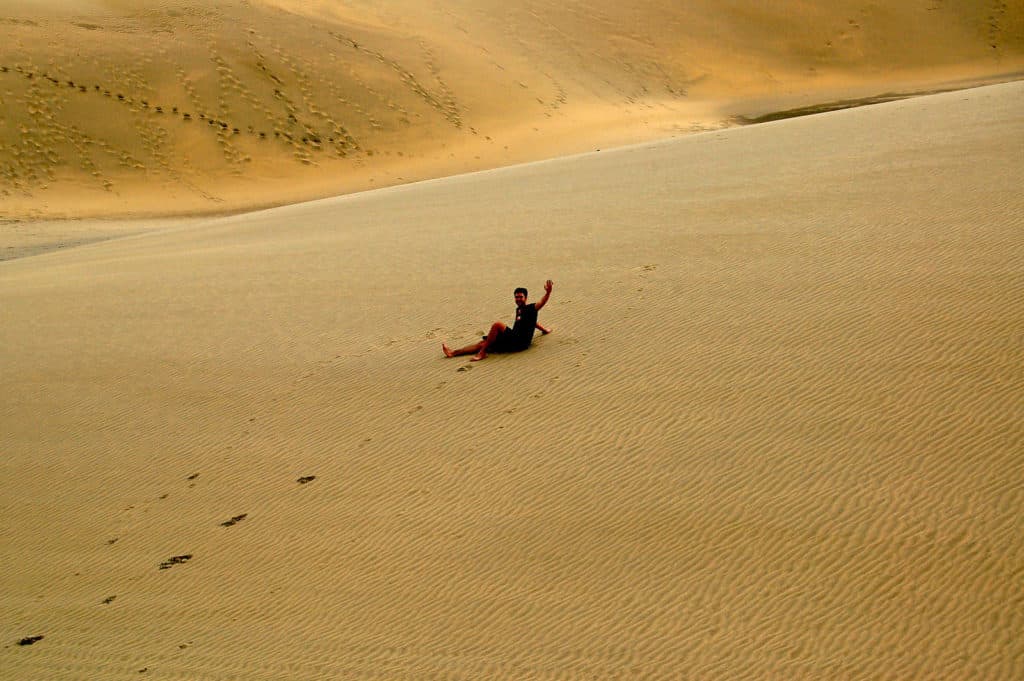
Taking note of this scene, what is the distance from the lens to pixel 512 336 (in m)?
8.23

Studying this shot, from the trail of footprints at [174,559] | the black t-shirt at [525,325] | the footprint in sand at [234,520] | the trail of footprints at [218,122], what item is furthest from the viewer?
the trail of footprints at [218,122]

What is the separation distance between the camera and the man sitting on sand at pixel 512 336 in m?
8.13

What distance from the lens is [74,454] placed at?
7.56 meters

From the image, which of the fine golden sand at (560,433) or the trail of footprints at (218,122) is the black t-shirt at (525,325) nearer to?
the fine golden sand at (560,433)

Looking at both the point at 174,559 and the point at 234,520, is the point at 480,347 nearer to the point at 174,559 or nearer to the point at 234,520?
the point at 234,520

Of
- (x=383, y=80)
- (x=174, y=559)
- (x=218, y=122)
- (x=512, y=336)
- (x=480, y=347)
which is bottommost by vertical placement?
(x=174, y=559)

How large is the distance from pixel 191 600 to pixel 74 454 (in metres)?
2.80

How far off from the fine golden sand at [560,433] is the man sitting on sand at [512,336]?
154mm

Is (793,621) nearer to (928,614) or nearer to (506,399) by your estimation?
(928,614)

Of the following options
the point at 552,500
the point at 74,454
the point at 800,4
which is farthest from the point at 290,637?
the point at 800,4

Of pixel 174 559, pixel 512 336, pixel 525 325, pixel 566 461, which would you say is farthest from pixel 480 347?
pixel 174 559

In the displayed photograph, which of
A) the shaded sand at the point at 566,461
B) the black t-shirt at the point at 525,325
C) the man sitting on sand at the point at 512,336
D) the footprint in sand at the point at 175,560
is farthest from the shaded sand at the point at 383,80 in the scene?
the footprint in sand at the point at 175,560

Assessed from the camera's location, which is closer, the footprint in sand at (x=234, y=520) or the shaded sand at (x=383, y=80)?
the footprint in sand at (x=234, y=520)

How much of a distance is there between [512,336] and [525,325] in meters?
0.15
